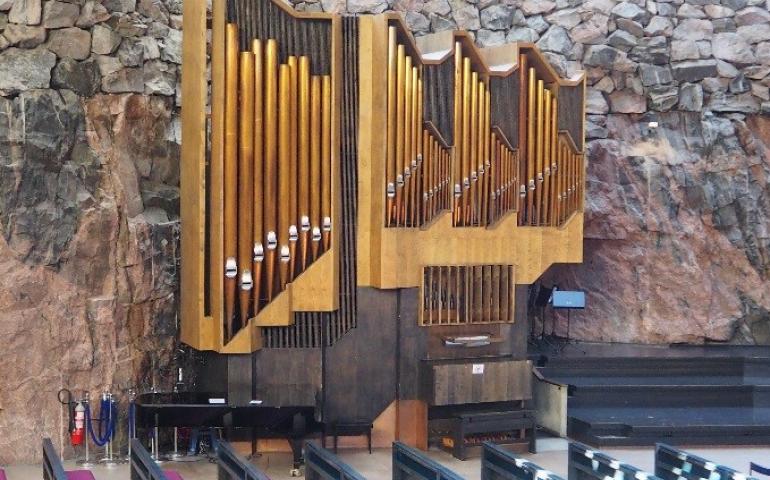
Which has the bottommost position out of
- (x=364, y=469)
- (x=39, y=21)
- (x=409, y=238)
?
(x=364, y=469)

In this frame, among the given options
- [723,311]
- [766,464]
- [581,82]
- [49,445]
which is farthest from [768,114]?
[49,445]

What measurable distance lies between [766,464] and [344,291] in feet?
13.5

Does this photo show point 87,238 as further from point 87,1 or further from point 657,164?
point 657,164

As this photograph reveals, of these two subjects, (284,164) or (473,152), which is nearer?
(284,164)

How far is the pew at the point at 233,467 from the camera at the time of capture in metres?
8.18

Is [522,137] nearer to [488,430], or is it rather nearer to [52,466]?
[488,430]

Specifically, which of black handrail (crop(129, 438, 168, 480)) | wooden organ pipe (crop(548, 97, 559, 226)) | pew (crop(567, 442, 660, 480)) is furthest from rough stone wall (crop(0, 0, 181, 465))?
pew (crop(567, 442, 660, 480))

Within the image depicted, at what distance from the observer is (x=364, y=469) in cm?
1086

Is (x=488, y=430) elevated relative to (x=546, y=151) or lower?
lower

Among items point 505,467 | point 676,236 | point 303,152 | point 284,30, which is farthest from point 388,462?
point 676,236

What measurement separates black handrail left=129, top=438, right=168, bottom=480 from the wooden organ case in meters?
1.89

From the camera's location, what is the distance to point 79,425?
35.6 ft

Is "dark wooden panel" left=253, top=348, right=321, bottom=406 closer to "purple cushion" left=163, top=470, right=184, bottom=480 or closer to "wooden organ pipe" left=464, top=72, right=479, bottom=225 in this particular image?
"purple cushion" left=163, top=470, right=184, bottom=480

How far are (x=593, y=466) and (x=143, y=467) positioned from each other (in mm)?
3262
